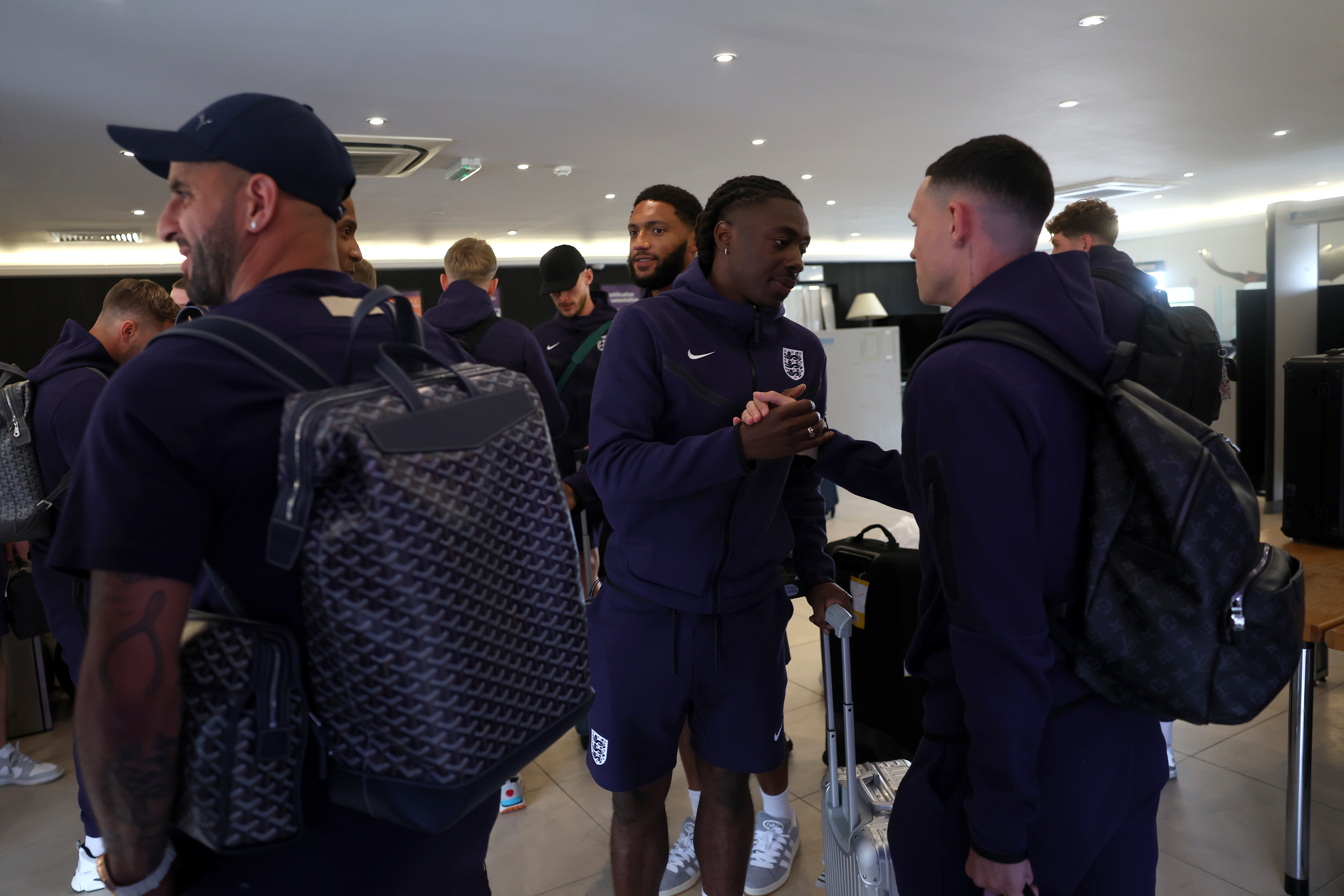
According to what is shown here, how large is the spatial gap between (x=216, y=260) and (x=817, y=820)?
2.34 metres

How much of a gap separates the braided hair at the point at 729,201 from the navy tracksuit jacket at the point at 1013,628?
60cm

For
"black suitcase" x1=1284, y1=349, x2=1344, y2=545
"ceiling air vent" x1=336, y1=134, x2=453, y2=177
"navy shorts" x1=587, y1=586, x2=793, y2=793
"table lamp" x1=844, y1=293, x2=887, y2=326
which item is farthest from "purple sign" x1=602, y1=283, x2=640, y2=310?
"navy shorts" x1=587, y1=586, x2=793, y2=793

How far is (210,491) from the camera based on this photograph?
2.59 ft

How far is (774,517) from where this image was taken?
1.81 metres

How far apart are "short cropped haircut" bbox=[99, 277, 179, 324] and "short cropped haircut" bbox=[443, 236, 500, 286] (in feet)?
3.05

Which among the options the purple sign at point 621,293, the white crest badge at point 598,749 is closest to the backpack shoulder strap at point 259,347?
the white crest badge at point 598,749

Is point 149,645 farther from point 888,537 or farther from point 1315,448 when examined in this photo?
point 1315,448

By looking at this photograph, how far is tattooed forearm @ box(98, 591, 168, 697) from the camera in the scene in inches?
29.1

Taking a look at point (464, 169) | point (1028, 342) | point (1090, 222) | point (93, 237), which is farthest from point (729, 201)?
point (93, 237)

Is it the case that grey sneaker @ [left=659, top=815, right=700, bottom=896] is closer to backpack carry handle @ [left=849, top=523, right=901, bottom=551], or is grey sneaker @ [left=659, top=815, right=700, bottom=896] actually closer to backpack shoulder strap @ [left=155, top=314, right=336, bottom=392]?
backpack carry handle @ [left=849, top=523, right=901, bottom=551]

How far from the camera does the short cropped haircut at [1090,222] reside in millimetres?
3061

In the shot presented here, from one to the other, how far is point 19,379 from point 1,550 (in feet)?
2.73

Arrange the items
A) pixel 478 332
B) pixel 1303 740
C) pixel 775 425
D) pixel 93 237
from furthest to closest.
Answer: pixel 93 237 → pixel 478 332 → pixel 1303 740 → pixel 775 425

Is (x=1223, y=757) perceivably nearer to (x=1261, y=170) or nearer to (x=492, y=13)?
(x=492, y=13)
